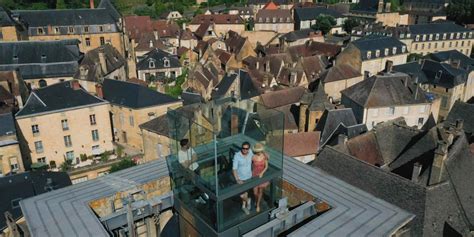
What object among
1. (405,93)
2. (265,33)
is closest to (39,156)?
(405,93)

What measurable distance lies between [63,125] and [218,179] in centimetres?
2456

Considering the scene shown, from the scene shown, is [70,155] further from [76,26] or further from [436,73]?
[436,73]

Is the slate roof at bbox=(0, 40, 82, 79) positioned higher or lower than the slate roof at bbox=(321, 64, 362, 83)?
higher

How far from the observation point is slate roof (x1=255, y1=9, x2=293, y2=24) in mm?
72562

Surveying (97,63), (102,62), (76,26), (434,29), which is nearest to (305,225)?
(97,63)

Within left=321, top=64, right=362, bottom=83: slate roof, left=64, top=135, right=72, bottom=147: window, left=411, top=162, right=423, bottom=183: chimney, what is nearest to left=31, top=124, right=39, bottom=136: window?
left=64, top=135, right=72, bottom=147: window

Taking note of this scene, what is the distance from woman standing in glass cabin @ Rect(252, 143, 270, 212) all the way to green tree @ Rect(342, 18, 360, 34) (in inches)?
2800

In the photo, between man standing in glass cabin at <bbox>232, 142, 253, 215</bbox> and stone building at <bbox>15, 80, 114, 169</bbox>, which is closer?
man standing in glass cabin at <bbox>232, 142, 253, 215</bbox>

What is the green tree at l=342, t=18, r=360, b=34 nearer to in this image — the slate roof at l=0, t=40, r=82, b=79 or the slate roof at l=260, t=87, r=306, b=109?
the slate roof at l=260, t=87, r=306, b=109

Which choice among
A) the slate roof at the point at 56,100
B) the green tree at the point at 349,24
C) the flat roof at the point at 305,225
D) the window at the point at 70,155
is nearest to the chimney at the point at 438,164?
the flat roof at the point at 305,225

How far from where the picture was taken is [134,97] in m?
31.5

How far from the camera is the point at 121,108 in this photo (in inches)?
1238

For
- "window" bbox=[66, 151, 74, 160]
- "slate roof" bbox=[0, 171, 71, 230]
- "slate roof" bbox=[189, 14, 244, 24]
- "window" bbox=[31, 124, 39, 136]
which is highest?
"slate roof" bbox=[189, 14, 244, 24]

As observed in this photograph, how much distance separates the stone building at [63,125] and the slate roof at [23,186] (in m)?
7.34
